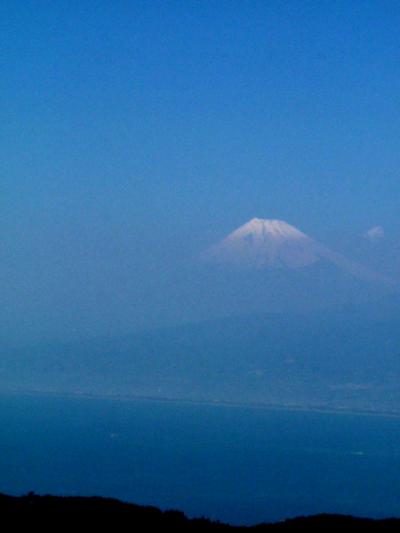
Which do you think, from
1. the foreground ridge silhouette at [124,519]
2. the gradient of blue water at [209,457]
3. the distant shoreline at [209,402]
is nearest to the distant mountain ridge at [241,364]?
the distant shoreline at [209,402]

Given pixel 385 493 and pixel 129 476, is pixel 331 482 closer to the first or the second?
pixel 385 493

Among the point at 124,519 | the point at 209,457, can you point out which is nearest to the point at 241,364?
the point at 209,457

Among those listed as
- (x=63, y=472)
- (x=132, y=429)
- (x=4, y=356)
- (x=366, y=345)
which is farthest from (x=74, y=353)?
(x=63, y=472)

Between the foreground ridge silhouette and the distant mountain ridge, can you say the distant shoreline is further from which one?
the foreground ridge silhouette

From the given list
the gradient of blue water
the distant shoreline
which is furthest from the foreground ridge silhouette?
the distant shoreline

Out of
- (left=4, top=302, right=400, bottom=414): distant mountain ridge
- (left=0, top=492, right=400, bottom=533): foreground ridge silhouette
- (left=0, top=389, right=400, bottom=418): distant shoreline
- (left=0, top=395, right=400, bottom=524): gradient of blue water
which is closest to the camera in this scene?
(left=0, top=492, right=400, bottom=533): foreground ridge silhouette

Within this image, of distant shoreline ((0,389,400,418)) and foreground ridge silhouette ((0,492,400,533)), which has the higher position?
distant shoreline ((0,389,400,418))
